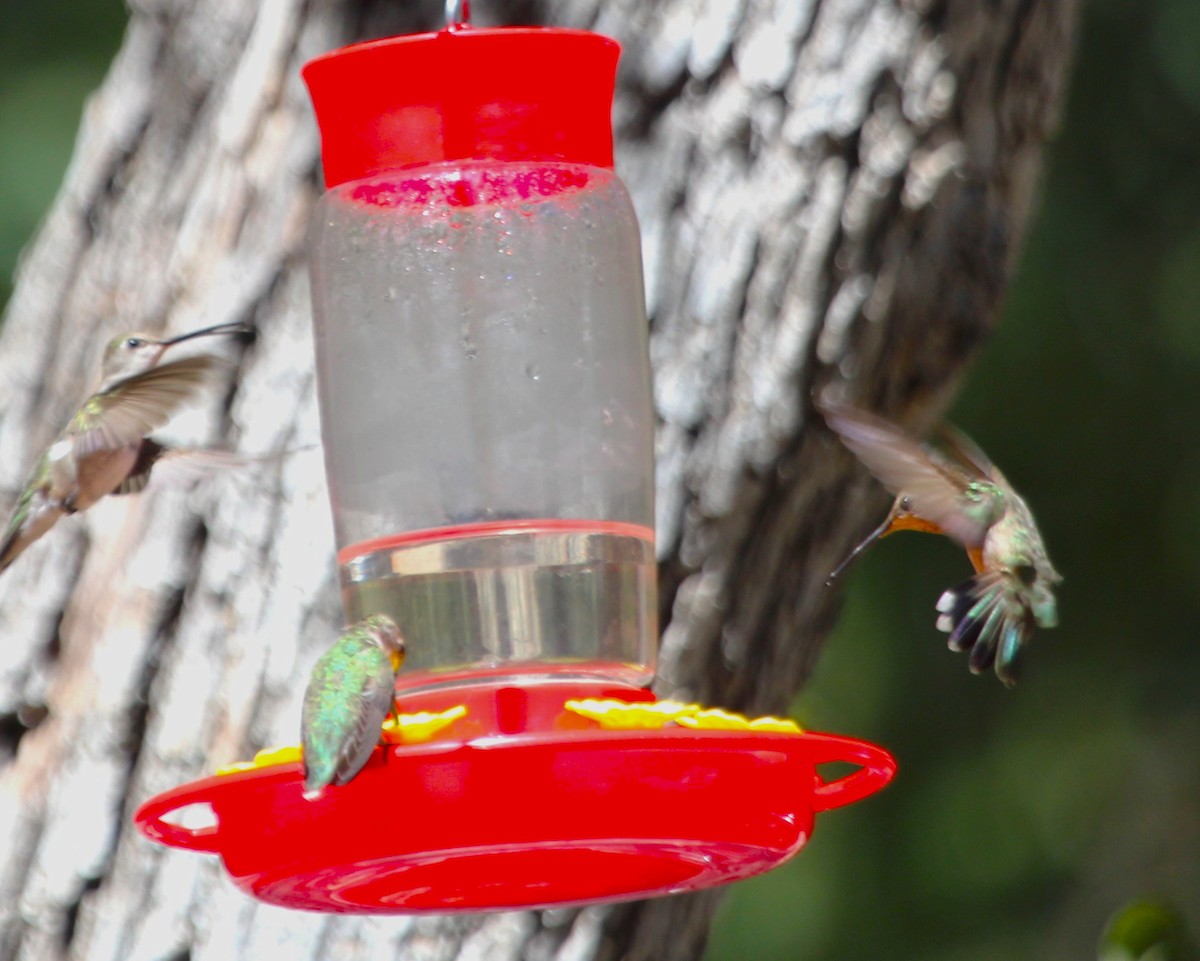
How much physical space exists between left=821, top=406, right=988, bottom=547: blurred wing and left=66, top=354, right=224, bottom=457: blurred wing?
1045 mm

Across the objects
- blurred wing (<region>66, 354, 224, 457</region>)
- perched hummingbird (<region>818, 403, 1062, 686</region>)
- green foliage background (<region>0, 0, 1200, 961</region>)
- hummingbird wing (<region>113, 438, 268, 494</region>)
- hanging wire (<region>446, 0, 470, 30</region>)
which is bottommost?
green foliage background (<region>0, 0, 1200, 961</region>)

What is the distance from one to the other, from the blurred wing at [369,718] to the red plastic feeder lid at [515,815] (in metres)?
0.02

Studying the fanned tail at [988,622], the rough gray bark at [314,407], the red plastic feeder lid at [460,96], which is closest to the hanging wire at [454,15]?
the red plastic feeder lid at [460,96]

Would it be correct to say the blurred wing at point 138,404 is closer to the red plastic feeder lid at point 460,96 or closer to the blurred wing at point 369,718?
the red plastic feeder lid at point 460,96

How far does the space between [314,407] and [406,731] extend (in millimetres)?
1107

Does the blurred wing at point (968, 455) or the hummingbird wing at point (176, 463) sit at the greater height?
the hummingbird wing at point (176, 463)

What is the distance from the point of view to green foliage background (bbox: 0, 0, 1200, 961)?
6562mm

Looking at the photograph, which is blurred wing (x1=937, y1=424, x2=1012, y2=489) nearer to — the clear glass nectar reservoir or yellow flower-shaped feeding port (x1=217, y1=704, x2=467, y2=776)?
the clear glass nectar reservoir

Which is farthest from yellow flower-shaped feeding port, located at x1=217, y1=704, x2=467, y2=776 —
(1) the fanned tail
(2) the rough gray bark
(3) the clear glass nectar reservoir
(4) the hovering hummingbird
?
(1) the fanned tail

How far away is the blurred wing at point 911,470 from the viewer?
10.1 ft

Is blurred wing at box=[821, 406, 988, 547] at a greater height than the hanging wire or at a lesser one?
lesser

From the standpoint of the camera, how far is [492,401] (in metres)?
2.96

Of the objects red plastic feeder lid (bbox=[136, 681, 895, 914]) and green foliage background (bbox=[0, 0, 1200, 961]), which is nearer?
red plastic feeder lid (bbox=[136, 681, 895, 914])

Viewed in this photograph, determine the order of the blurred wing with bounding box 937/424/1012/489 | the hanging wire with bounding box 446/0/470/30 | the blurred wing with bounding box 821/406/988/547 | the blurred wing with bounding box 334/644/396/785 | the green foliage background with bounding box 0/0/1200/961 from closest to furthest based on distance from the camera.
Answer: the blurred wing with bounding box 334/644/396/785
the hanging wire with bounding box 446/0/470/30
the blurred wing with bounding box 821/406/988/547
the blurred wing with bounding box 937/424/1012/489
the green foliage background with bounding box 0/0/1200/961
